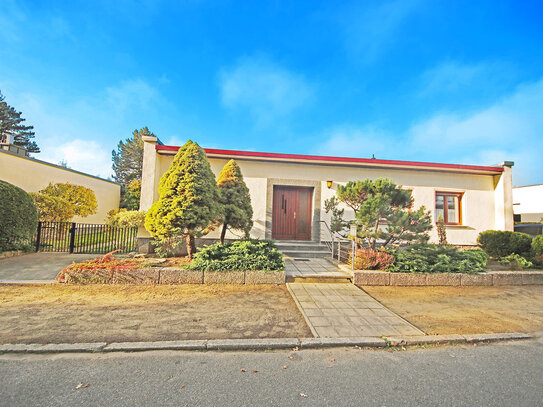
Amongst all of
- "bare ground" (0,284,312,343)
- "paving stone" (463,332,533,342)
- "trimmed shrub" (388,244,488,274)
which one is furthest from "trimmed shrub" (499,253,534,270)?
"bare ground" (0,284,312,343)

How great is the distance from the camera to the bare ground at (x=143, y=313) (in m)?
3.12

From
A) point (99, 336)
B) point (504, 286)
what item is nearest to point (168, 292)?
point (99, 336)

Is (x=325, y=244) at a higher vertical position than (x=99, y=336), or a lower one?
higher

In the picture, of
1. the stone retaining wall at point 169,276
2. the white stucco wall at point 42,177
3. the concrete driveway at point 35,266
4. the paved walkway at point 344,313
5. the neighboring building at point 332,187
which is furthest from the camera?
the white stucco wall at point 42,177

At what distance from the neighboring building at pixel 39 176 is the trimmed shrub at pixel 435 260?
1720cm

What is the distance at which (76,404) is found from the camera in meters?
1.94

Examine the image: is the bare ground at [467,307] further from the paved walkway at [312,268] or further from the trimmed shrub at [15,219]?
the trimmed shrub at [15,219]

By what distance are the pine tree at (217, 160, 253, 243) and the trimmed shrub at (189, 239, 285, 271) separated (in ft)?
3.56

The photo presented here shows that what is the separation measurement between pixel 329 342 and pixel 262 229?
5.93 m

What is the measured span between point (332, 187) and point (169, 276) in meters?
6.36

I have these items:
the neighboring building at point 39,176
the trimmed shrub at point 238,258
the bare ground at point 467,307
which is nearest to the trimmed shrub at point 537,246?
the bare ground at point 467,307

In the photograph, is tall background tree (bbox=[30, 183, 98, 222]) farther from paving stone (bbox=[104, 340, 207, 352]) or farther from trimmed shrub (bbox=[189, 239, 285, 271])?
paving stone (bbox=[104, 340, 207, 352])

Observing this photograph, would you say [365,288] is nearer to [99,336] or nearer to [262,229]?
[262,229]

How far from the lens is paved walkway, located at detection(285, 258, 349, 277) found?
232 inches
